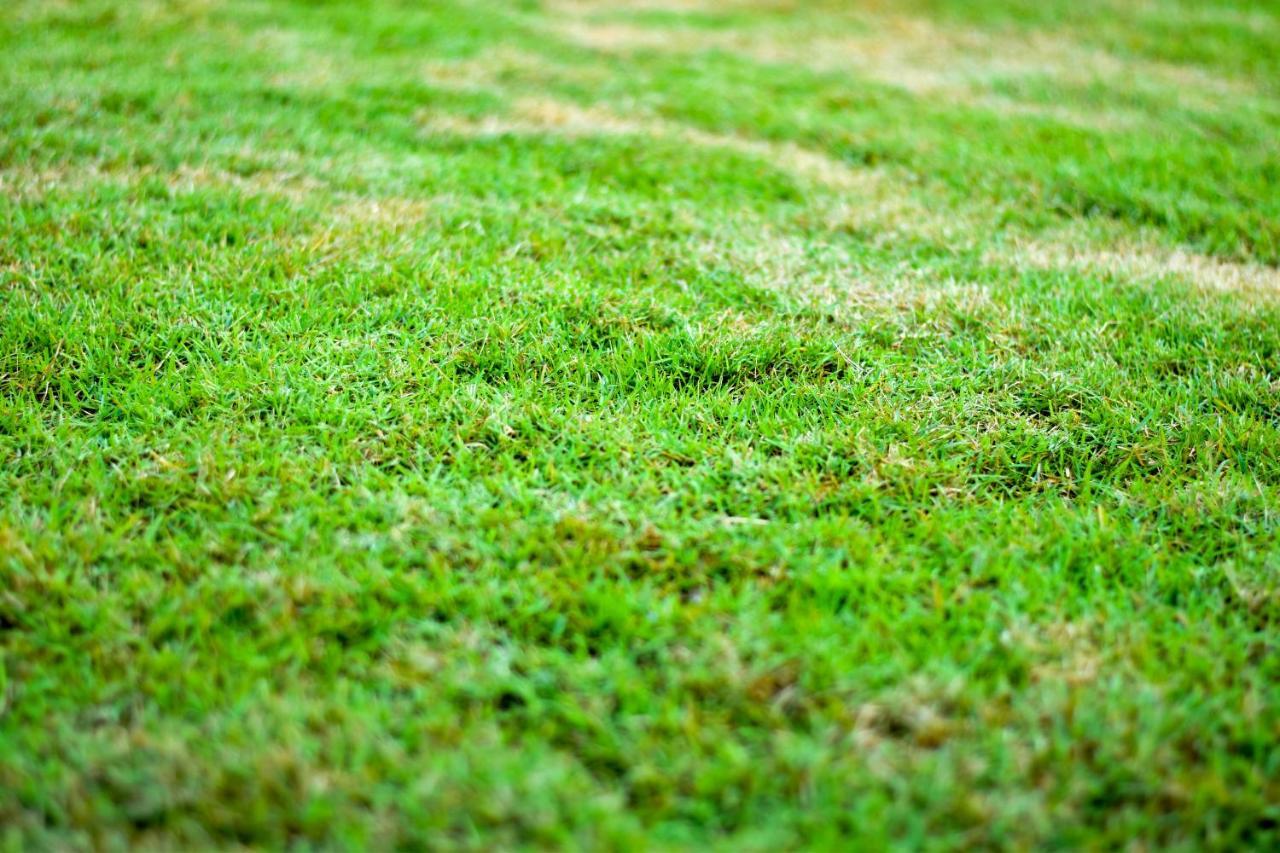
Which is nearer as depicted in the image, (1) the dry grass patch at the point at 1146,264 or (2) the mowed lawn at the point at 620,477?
(2) the mowed lawn at the point at 620,477

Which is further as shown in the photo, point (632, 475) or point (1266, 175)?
point (1266, 175)

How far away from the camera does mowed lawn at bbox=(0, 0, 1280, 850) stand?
180 cm

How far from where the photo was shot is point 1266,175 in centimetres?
468

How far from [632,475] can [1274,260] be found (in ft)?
11.0

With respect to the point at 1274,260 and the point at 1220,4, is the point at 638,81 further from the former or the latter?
the point at 1220,4

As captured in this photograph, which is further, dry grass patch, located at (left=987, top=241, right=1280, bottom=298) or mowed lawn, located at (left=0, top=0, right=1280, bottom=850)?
dry grass patch, located at (left=987, top=241, right=1280, bottom=298)

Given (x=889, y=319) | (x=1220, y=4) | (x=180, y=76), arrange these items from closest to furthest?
(x=889, y=319), (x=180, y=76), (x=1220, y=4)

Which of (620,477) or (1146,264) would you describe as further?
(1146,264)

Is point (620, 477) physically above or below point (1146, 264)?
below

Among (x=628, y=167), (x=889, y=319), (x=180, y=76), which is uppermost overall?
(x=180, y=76)

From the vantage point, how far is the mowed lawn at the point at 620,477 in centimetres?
180

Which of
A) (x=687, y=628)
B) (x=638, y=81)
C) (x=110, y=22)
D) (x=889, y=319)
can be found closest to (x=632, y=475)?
(x=687, y=628)

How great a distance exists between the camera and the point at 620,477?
103 inches

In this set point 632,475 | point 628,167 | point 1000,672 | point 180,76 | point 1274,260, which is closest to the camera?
point 1000,672
